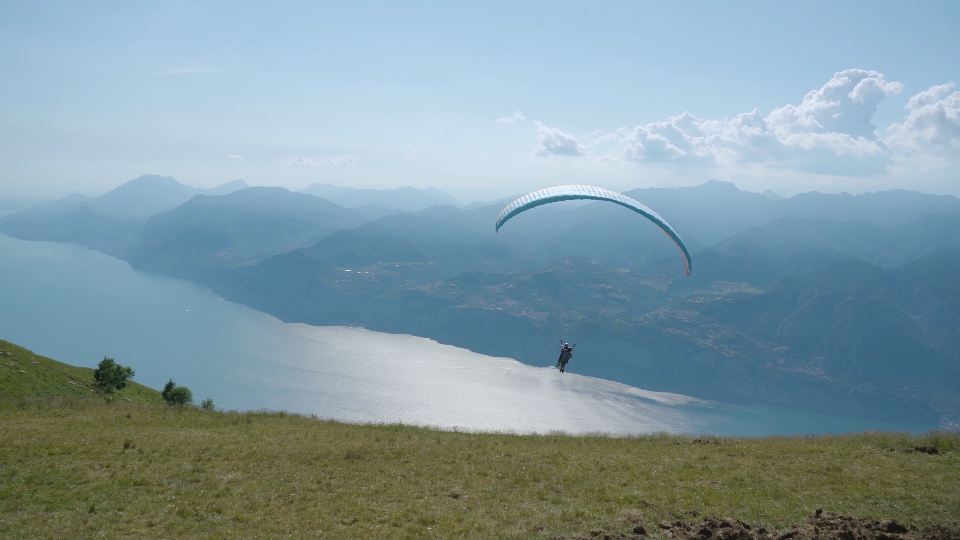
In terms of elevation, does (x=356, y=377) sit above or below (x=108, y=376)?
below

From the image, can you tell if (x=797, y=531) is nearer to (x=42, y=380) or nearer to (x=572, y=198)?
(x=572, y=198)

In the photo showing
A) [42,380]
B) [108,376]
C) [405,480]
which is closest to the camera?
[405,480]

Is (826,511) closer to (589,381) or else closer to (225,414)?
(225,414)

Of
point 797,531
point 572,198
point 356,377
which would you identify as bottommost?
point 356,377

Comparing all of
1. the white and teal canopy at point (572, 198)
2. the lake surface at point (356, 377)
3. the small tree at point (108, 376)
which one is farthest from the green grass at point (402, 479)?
the lake surface at point (356, 377)

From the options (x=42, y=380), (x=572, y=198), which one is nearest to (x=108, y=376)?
(x=42, y=380)

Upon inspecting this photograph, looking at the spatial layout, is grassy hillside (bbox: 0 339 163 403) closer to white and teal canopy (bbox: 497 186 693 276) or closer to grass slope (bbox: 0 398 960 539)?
grass slope (bbox: 0 398 960 539)

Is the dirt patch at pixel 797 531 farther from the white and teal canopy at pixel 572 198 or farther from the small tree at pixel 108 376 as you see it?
the small tree at pixel 108 376

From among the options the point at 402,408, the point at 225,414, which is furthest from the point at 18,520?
the point at 402,408
